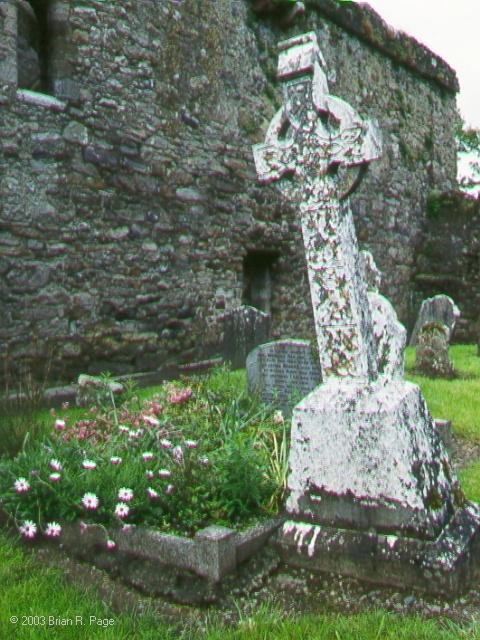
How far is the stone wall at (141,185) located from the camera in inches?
266

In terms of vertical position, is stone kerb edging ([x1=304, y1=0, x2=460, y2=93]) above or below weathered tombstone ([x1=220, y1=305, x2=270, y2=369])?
above

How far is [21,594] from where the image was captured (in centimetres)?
284

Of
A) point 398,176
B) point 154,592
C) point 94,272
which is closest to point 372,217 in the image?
point 398,176

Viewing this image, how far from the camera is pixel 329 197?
129 inches

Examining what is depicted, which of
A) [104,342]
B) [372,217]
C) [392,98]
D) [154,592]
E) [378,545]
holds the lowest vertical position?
[154,592]

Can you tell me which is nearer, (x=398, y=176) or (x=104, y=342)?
(x=104, y=342)

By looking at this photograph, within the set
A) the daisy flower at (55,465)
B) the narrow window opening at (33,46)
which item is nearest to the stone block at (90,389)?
the daisy flower at (55,465)

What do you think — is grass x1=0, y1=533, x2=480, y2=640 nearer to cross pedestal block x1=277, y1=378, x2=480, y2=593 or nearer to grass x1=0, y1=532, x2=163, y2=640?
grass x1=0, y1=532, x2=163, y2=640

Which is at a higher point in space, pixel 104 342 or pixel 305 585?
pixel 104 342

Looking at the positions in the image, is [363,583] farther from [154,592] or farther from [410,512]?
[154,592]

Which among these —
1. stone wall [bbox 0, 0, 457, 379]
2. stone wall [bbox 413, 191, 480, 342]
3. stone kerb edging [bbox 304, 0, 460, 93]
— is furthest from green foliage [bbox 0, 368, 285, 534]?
stone wall [bbox 413, 191, 480, 342]

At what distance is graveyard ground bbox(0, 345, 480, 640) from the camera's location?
2.52m

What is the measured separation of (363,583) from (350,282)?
4.55ft

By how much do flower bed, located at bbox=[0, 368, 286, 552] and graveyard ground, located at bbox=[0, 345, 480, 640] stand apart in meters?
0.22
